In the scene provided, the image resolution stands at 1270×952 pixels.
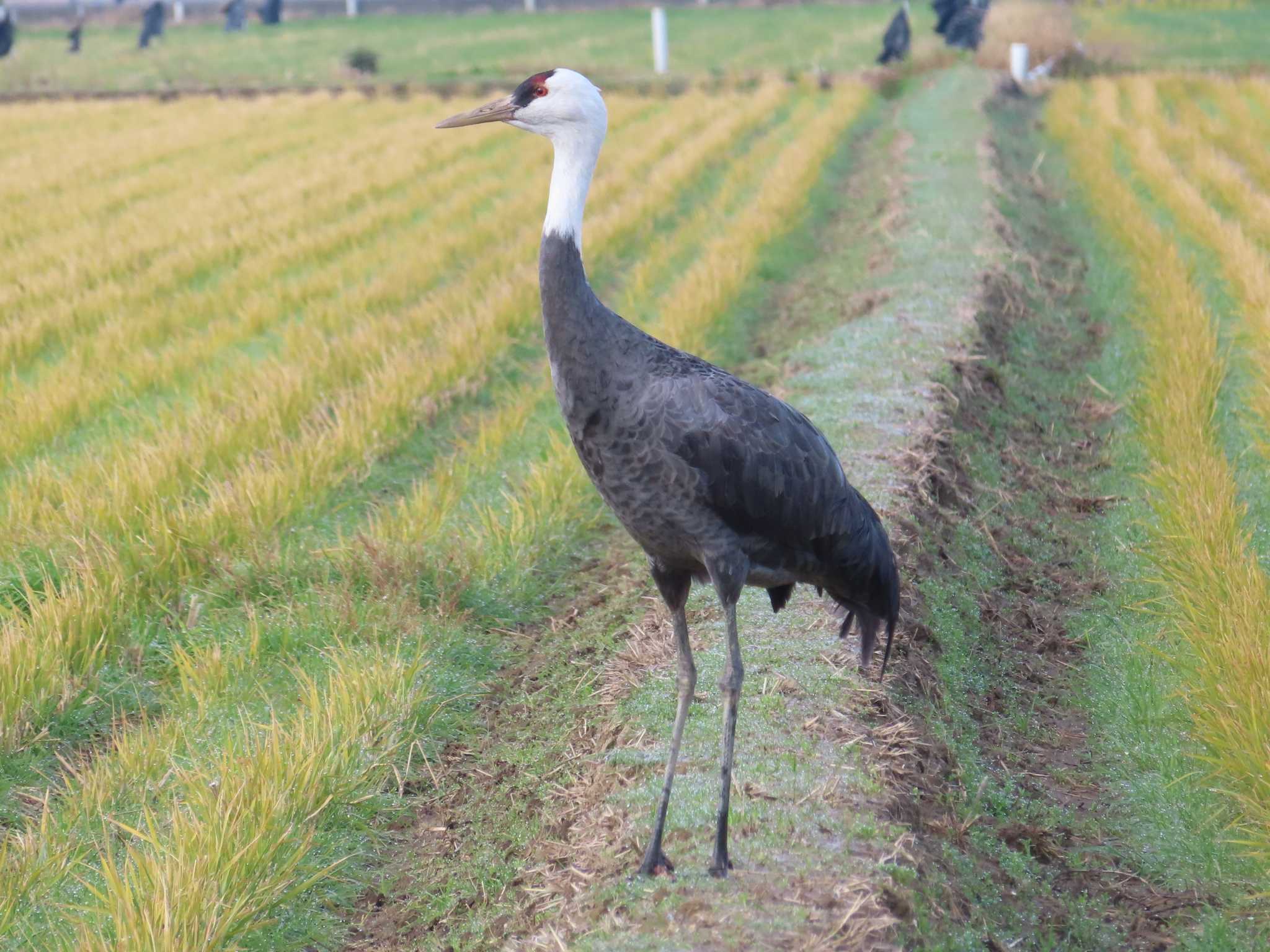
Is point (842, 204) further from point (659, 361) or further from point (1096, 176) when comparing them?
point (659, 361)

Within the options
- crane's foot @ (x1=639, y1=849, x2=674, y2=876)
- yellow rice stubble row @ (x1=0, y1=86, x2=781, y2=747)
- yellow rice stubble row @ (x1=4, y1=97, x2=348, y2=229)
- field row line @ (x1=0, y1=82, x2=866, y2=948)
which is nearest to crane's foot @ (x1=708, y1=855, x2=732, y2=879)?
crane's foot @ (x1=639, y1=849, x2=674, y2=876)

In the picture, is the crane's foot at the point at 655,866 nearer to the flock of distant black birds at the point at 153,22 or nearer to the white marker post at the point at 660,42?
the white marker post at the point at 660,42

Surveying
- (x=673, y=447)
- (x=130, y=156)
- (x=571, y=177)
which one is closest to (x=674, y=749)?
(x=673, y=447)

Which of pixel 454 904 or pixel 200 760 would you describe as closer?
pixel 454 904

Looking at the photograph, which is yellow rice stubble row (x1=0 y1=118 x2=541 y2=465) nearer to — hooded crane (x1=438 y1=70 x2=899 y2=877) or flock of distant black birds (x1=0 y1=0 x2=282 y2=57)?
hooded crane (x1=438 y1=70 x2=899 y2=877)

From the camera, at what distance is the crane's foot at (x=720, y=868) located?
331 centimetres

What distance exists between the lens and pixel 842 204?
42.1 ft

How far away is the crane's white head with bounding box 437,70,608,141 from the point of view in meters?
3.49

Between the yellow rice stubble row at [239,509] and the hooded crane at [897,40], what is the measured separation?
57.2 feet

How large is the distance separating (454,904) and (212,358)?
5141 millimetres

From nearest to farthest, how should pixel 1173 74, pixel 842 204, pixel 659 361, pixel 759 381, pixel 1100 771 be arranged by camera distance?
pixel 659 361, pixel 1100 771, pixel 759 381, pixel 842 204, pixel 1173 74

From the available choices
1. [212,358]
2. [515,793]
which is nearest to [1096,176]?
[212,358]

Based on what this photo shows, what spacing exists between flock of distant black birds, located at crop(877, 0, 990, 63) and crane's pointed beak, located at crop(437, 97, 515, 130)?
21751mm

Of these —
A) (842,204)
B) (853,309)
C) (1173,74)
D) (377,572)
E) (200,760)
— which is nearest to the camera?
(200,760)
